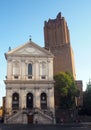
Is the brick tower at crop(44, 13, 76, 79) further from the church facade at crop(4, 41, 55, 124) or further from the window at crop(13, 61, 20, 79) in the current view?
the window at crop(13, 61, 20, 79)

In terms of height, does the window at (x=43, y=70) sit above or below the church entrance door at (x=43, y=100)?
above

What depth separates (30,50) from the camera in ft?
191

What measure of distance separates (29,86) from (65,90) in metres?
7.23

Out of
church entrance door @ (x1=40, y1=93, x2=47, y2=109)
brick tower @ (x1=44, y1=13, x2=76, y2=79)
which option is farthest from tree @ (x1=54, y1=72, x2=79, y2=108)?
brick tower @ (x1=44, y1=13, x2=76, y2=79)

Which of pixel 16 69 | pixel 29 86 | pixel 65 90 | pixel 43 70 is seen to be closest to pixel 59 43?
pixel 43 70

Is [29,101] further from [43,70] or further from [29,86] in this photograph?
[43,70]

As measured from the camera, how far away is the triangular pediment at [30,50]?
57.6 meters

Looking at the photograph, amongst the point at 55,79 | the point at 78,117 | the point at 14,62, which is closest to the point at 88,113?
the point at 78,117

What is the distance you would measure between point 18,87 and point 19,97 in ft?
6.25

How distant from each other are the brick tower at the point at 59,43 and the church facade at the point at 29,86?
1829 centimetres

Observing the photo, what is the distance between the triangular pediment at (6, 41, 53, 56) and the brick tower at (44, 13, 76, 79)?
56.5ft

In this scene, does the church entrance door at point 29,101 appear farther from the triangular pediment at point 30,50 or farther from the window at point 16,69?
the triangular pediment at point 30,50

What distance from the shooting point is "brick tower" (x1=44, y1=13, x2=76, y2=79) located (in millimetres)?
76812

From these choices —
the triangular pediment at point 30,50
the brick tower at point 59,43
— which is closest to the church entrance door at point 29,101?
the triangular pediment at point 30,50
